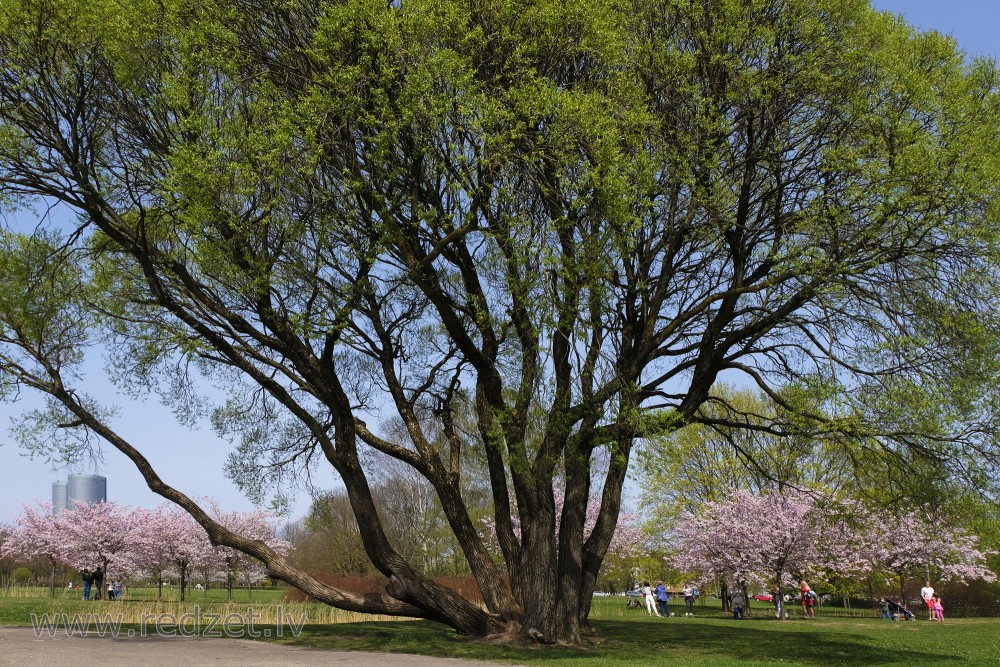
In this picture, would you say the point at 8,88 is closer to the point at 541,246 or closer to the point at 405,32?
the point at 405,32

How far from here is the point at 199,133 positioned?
1449 centimetres

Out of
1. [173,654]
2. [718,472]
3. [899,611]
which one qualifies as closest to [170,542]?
[718,472]

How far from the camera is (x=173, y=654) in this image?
13078 mm

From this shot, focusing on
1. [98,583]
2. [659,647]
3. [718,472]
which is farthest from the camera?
[98,583]

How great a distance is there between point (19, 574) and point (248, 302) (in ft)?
Result: 243

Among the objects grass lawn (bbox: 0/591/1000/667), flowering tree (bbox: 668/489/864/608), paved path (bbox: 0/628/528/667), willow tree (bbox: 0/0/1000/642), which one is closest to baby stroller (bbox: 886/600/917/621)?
flowering tree (bbox: 668/489/864/608)

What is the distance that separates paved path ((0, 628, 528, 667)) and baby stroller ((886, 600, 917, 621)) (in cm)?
2964

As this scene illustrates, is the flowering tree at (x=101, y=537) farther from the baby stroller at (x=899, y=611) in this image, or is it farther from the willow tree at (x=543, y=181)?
the baby stroller at (x=899, y=611)

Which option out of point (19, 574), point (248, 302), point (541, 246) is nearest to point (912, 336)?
point (541, 246)

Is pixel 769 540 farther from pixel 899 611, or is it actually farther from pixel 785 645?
pixel 785 645

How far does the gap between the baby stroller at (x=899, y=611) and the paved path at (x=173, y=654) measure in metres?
29.6

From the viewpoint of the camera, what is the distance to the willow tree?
1406cm

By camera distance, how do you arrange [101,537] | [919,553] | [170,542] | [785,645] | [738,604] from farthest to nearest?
[170,542]
[101,537]
[919,553]
[738,604]
[785,645]

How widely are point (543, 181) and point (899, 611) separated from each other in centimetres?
3271
